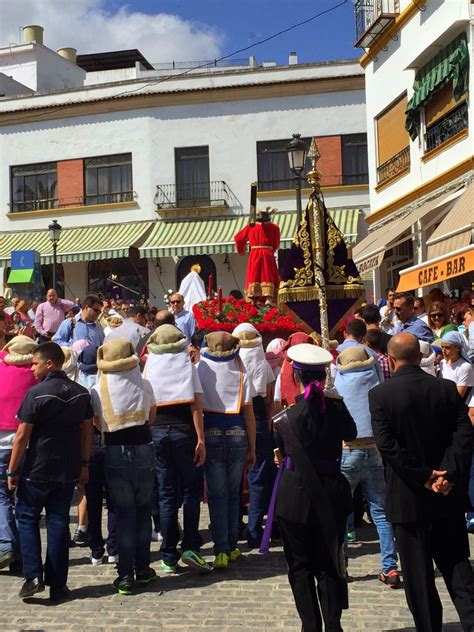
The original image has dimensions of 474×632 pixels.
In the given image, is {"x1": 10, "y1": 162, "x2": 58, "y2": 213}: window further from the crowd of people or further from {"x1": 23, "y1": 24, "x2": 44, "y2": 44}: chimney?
the crowd of people

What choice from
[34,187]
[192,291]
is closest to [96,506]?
[192,291]

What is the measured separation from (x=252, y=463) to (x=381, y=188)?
52.0 feet

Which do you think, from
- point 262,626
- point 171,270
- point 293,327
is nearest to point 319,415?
point 262,626

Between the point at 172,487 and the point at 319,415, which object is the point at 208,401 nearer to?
the point at 172,487

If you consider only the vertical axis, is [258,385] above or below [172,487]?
above

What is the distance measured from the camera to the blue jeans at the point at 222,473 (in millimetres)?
7191

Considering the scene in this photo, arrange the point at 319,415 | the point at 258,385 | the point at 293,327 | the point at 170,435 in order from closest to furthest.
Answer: the point at 319,415 → the point at 170,435 → the point at 258,385 → the point at 293,327

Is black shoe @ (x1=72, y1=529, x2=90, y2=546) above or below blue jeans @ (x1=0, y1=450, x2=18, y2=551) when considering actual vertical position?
below

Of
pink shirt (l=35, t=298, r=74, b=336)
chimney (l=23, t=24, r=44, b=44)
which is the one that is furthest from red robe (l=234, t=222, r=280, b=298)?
chimney (l=23, t=24, r=44, b=44)

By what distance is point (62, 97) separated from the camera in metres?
30.1

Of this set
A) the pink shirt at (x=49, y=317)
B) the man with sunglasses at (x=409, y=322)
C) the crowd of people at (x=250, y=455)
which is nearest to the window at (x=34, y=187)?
the pink shirt at (x=49, y=317)

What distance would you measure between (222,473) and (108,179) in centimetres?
2368

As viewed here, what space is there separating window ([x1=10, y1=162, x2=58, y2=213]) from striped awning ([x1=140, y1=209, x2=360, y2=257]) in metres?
4.56

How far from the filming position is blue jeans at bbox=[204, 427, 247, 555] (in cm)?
719
